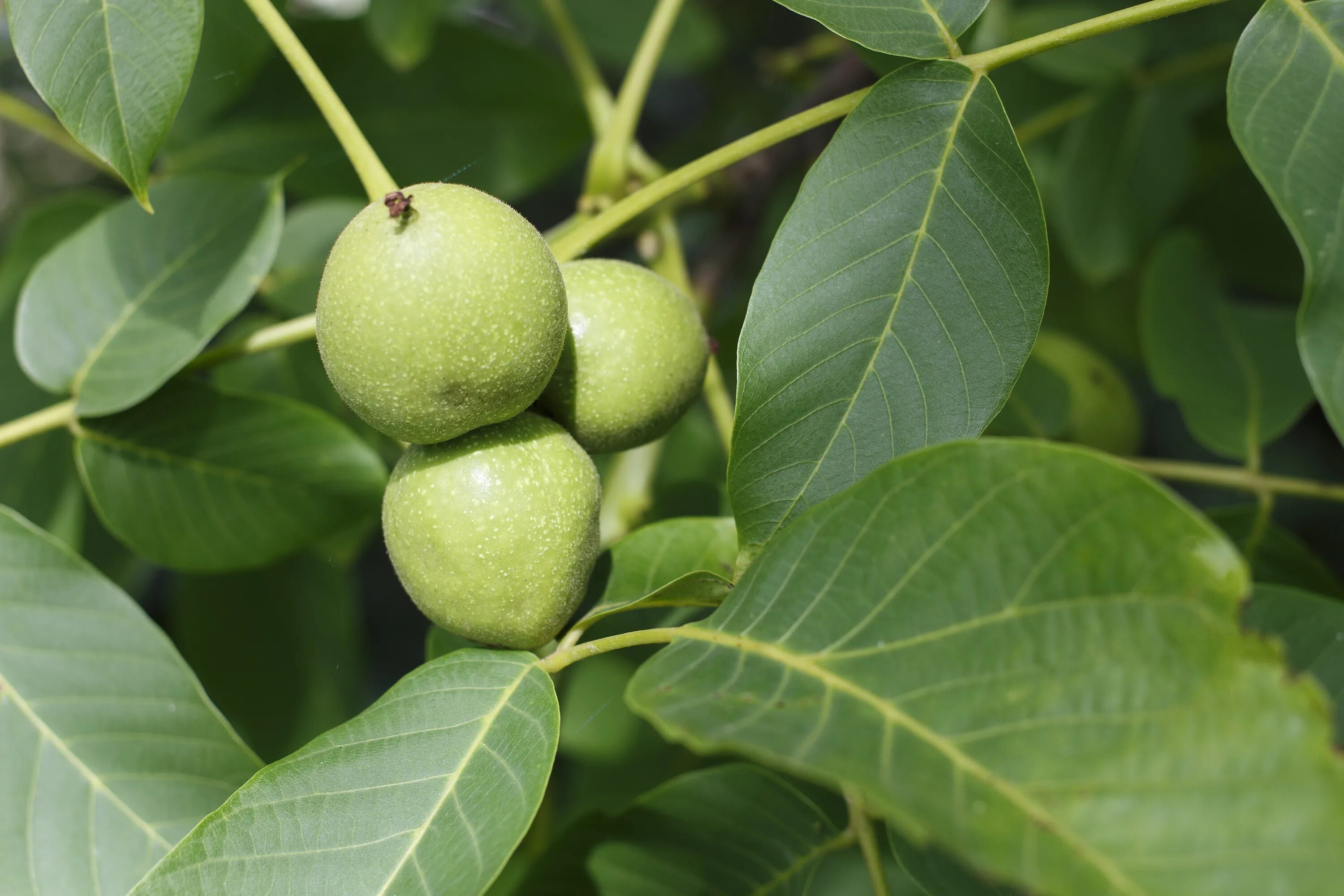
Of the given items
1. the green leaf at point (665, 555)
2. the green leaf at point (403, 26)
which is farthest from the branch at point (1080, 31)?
the green leaf at point (403, 26)

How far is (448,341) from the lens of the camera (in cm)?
73

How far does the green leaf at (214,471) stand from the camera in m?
1.00

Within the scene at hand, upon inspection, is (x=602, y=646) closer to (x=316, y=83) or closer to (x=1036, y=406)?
(x=316, y=83)

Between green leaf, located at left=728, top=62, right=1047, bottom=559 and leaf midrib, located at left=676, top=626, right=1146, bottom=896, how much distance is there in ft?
0.32

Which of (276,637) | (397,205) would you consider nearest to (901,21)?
(397,205)

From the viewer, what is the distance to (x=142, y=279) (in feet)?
3.38

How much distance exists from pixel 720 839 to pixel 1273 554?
0.63m

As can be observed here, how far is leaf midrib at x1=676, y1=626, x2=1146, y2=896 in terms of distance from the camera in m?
0.50

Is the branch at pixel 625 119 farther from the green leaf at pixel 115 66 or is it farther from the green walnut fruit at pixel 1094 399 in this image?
the green walnut fruit at pixel 1094 399

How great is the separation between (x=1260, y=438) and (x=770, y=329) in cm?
71

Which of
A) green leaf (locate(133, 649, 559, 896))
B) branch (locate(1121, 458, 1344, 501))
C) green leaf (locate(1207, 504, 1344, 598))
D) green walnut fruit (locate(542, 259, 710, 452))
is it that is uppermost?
green walnut fruit (locate(542, 259, 710, 452))

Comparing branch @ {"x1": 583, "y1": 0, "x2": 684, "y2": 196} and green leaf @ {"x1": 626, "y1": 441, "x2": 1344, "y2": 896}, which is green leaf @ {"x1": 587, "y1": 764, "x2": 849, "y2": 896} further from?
branch @ {"x1": 583, "y1": 0, "x2": 684, "y2": 196}

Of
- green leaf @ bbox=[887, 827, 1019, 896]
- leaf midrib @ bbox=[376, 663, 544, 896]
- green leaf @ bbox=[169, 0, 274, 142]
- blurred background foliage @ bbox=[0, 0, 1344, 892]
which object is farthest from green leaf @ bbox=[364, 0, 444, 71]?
green leaf @ bbox=[887, 827, 1019, 896]

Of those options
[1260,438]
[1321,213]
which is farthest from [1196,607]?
[1260,438]
